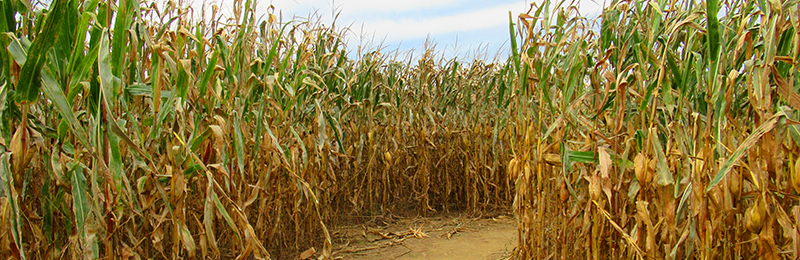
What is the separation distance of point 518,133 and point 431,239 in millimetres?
1802

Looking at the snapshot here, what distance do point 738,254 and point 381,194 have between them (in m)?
3.34

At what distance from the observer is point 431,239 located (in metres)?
4.18

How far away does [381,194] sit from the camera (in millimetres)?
4832

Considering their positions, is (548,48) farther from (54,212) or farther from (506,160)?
(506,160)

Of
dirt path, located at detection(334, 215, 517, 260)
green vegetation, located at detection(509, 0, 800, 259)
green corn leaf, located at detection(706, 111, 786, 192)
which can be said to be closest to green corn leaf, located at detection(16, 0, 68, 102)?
green vegetation, located at detection(509, 0, 800, 259)

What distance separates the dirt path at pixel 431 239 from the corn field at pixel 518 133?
2.44ft

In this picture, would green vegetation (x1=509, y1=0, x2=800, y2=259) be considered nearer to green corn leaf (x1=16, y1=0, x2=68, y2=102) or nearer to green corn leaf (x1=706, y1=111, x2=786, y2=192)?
green corn leaf (x1=706, y1=111, x2=786, y2=192)

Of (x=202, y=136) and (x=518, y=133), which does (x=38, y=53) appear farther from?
(x=518, y=133)

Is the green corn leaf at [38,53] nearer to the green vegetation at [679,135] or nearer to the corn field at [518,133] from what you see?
the corn field at [518,133]

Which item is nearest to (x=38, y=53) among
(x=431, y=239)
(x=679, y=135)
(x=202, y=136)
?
(x=202, y=136)

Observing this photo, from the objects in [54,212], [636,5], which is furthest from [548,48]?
[54,212]

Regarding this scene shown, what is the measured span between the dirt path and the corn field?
744 millimetres

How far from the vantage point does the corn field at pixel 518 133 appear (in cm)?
149

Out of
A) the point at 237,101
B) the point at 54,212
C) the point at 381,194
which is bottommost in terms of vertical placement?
the point at 381,194
